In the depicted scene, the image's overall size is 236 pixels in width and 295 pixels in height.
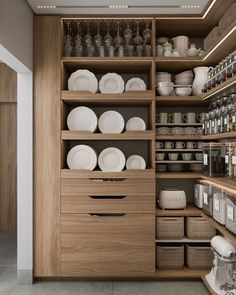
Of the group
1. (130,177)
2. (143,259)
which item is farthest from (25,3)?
(143,259)

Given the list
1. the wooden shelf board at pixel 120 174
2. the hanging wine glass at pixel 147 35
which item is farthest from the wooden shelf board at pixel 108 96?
the wooden shelf board at pixel 120 174

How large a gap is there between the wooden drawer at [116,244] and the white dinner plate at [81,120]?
79cm

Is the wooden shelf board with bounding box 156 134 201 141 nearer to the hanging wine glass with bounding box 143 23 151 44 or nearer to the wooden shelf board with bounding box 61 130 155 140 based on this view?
the wooden shelf board with bounding box 61 130 155 140

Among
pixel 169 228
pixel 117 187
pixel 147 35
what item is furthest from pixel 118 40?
pixel 169 228

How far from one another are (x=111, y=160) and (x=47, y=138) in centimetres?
61

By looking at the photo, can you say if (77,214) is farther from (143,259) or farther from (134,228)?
(143,259)

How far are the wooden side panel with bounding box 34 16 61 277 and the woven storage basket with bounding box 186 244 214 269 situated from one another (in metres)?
1.22

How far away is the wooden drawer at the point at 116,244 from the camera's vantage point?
2.97 metres

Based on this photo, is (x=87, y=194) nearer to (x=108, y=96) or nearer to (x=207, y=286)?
(x=108, y=96)

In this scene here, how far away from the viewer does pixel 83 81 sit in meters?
3.09

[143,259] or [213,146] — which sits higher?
[213,146]

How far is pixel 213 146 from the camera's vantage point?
2637 mm

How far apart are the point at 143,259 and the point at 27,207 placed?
1.12 meters

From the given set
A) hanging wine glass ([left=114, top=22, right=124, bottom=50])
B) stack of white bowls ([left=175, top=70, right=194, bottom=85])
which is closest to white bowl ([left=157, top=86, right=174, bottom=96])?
stack of white bowls ([left=175, top=70, right=194, bottom=85])
